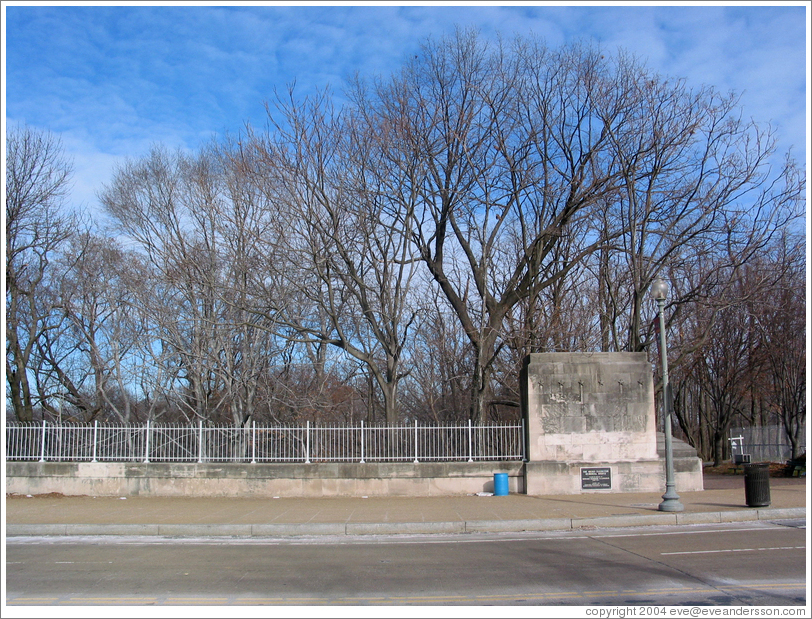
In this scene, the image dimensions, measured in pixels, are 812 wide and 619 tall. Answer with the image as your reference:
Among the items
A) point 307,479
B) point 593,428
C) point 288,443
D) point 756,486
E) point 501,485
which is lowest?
point 501,485

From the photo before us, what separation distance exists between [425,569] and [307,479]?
998 centimetres

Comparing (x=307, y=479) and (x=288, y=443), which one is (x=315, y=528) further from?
(x=288, y=443)

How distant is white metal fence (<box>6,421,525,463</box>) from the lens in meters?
18.4

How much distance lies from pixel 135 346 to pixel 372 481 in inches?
570

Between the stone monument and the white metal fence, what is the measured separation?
922 millimetres

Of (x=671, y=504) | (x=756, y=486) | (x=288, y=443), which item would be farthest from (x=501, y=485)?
(x=756, y=486)

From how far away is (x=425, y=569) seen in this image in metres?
8.70

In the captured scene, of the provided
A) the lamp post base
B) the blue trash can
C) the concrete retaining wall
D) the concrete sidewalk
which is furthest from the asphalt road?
the concrete retaining wall

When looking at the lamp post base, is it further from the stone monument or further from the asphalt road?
the stone monument

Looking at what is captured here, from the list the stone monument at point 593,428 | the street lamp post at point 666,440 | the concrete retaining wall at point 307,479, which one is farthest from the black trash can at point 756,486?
the concrete retaining wall at point 307,479

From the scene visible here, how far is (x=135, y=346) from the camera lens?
2752cm

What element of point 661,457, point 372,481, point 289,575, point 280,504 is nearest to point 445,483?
point 372,481

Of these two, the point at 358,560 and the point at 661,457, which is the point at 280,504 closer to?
the point at 358,560

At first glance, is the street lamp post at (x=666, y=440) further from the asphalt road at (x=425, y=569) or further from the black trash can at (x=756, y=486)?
the asphalt road at (x=425, y=569)
